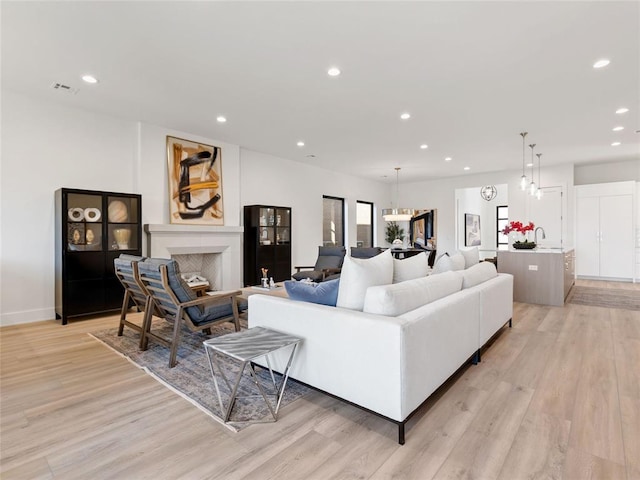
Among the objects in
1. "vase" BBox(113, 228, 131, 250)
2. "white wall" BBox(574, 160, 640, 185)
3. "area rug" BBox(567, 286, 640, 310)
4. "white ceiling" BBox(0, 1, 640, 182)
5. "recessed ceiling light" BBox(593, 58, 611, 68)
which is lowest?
"area rug" BBox(567, 286, 640, 310)

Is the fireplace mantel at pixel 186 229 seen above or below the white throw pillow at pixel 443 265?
above

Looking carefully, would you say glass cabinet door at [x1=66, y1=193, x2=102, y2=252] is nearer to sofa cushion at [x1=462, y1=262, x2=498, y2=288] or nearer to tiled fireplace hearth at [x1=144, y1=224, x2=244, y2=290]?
tiled fireplace hearth at [x1=144, y1=224, x2=244, y2=290]

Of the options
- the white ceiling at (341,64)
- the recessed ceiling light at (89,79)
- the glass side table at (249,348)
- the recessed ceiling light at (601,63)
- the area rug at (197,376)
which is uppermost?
the recessed ceiling light at (89,79)

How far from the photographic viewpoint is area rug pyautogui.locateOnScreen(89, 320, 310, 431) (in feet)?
6.97

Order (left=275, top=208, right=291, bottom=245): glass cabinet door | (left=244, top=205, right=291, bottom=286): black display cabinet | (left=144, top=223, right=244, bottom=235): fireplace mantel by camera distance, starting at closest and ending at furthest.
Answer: (left=144, top=223, right=244, bottom=235): fireplace mantel < (left=244, top=205, right=291, bottom=286): black display cabinet < (left=275, top=208, right=291, bottom=245): glass cabinet door

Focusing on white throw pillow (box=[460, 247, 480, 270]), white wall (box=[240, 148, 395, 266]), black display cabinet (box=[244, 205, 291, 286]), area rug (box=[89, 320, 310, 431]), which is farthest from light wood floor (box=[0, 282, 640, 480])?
white wall (box=[240, 148, 395, 266])

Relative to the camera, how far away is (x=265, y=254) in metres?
6.43

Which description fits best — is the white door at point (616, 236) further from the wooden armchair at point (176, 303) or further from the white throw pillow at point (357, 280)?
the wooden armchair at point (176, 303)

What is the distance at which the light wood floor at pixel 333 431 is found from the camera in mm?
1621

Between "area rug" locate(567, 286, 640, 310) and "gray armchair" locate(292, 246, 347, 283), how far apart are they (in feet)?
12.6

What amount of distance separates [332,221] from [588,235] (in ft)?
19.8

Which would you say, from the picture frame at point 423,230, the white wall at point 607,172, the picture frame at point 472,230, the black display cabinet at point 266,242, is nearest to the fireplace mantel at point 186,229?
the black display cabinet at point 266,242

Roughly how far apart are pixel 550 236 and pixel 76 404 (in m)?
9.41

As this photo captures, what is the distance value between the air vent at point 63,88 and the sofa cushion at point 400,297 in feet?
13.9
